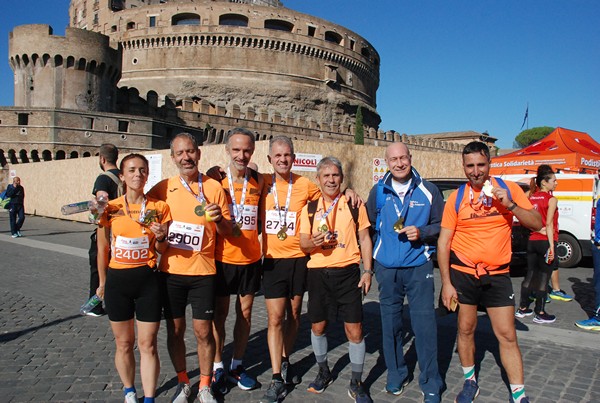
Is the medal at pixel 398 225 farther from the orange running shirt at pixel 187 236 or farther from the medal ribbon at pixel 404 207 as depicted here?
the orange running shirt at pixel 187 236

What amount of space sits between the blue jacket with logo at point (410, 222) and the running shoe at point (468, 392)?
0.94 meters

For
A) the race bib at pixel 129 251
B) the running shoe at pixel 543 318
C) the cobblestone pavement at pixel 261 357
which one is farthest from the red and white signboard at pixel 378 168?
the race bib at pixel 129 251

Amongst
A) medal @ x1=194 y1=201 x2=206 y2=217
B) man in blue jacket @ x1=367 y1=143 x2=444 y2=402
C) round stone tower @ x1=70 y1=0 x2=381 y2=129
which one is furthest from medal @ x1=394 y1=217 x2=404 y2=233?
round stone tower @ x1=70 y1=0 x2=381 y2=129

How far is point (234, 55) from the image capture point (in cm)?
5406

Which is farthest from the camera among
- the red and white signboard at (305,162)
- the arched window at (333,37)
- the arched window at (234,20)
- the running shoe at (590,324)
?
the arched window at (333,37)

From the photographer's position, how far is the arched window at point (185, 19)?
2170 inches

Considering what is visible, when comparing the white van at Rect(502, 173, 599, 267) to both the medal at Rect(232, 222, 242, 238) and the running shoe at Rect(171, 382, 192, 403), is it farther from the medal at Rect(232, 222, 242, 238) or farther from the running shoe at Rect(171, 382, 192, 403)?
the running shoe at Rect(171, 382, 192, 403)

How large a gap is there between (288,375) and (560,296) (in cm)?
494

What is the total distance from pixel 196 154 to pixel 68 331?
283 centimetres

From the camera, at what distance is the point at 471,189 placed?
344cm

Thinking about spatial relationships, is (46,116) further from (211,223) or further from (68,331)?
(211,223)

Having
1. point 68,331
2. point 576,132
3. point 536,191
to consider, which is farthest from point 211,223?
point 576,132

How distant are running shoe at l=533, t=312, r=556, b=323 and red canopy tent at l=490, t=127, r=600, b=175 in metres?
8.04

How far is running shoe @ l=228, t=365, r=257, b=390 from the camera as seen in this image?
11.9 ft
